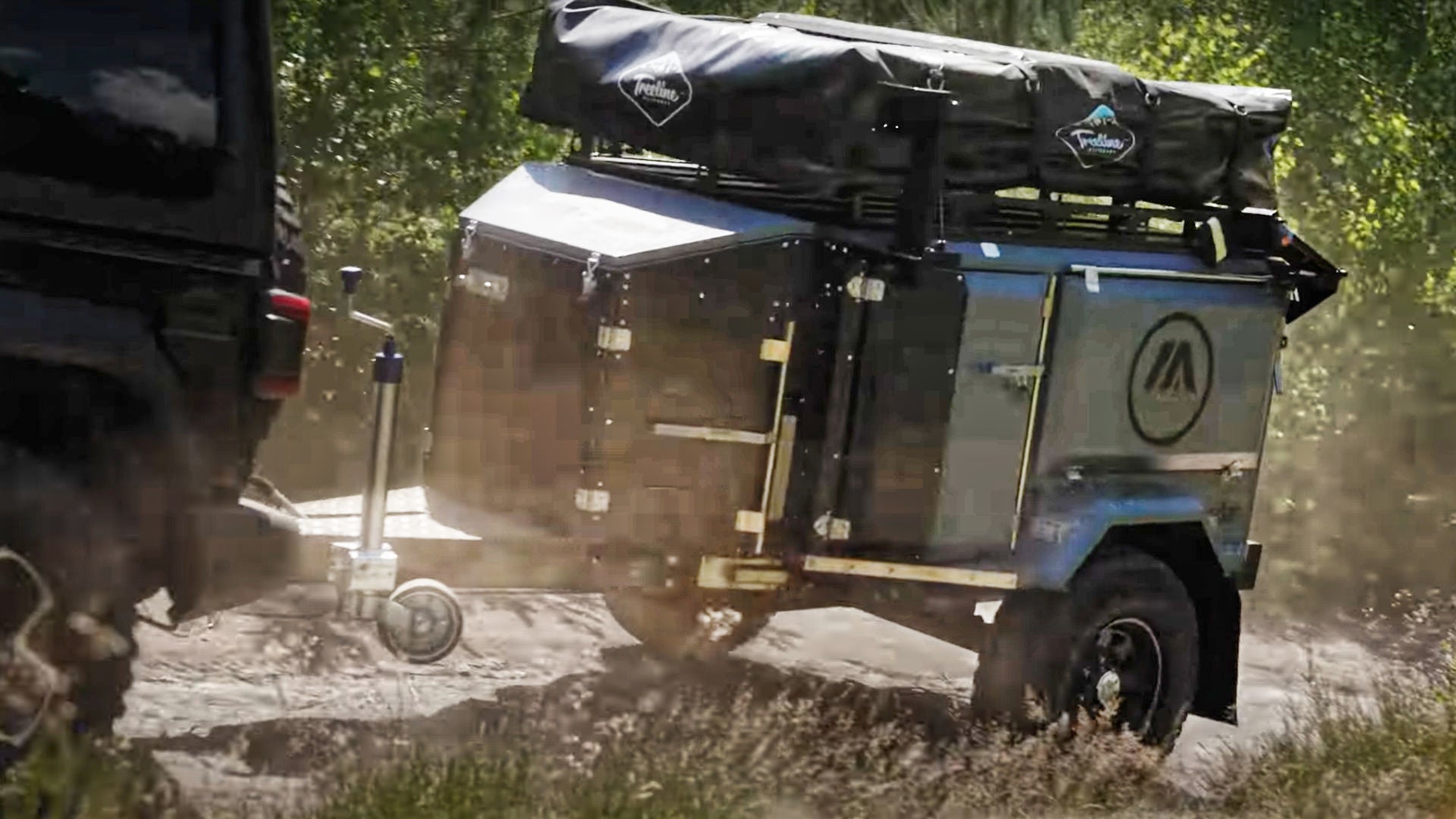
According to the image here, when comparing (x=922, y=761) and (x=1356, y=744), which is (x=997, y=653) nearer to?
(x=922, y=761)

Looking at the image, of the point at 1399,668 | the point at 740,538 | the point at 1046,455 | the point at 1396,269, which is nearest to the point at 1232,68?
the point at 1396,269

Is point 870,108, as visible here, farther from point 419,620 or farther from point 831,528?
point 419,620

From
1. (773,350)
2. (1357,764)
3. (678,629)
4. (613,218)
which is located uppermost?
(613,218)

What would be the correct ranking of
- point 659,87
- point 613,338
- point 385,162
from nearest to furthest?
1. point 613,338
2. point 659,87
3. point 385,162

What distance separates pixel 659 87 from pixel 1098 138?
1722 millimetres

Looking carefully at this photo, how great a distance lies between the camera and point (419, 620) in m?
6.66

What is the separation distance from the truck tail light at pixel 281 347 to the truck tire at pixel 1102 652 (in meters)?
3.14

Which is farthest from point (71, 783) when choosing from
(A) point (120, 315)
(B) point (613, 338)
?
(B) point (613, 338)

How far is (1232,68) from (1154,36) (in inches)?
55.5

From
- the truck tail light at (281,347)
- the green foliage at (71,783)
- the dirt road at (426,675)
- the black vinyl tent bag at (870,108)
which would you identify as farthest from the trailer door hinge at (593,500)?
the green foliage at (71,783)

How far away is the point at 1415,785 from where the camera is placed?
752cm

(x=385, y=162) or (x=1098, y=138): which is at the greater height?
(x=1098, y=138)

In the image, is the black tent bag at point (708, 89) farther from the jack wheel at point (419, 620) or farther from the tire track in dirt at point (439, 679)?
the jack wheel at point (419, 620)

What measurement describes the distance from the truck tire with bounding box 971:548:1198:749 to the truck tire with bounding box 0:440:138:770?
3.45 m
